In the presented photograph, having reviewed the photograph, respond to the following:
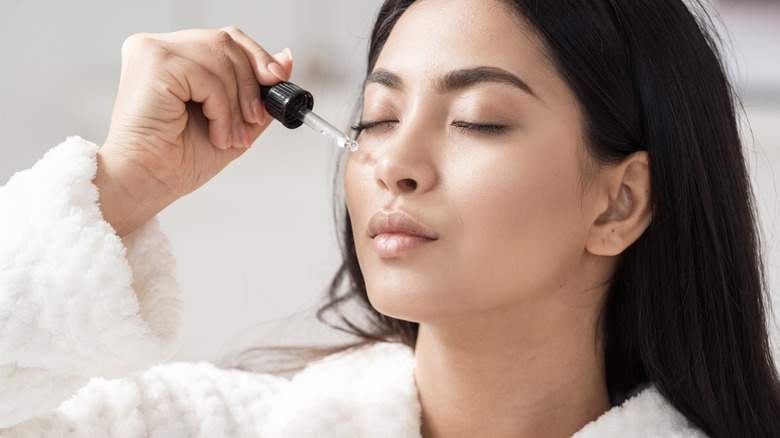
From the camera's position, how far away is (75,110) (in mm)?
2324

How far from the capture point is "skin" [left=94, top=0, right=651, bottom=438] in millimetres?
959

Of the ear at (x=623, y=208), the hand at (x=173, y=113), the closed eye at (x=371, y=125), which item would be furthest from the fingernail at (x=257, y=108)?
the ear at (x=623, y=208)

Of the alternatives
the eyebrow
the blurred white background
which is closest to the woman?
the eyebrow

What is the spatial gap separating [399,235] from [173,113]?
0.31m

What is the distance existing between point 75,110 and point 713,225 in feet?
5.86

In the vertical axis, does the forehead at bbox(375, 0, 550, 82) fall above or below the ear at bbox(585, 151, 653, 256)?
above

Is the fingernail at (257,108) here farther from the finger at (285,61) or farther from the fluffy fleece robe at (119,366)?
the fluffy fleece robe at (119,366)

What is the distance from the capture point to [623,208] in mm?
1082

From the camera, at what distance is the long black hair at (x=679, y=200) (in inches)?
41.0

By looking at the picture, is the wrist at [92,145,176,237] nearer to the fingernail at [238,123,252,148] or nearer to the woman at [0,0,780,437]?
the woman at [0,0,780,437]

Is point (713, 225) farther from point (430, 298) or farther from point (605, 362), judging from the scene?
point (430, 298)

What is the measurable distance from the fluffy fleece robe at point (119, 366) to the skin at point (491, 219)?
0.25 ft

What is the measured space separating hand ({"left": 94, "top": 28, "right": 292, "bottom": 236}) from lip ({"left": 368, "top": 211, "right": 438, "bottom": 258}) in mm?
226

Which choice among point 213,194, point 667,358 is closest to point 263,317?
point 213,194
